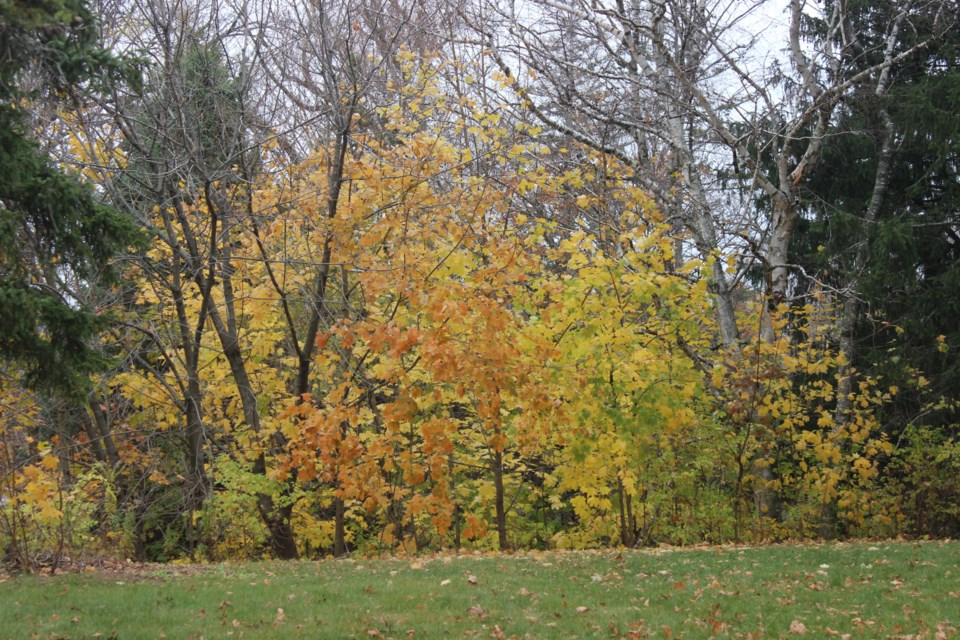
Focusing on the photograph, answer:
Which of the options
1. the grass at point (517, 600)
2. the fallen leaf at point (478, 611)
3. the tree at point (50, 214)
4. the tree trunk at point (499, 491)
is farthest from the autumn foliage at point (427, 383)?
the tree at point (50, 214)

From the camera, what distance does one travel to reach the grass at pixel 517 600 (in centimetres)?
530

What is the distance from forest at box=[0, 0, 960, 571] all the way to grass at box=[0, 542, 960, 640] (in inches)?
48.3

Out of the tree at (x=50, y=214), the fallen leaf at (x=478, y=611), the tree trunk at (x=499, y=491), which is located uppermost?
the tree at (x=50, y=214)

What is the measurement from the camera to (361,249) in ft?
33.5

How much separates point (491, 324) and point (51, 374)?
164 inches

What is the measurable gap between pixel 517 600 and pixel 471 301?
3106 millimetres

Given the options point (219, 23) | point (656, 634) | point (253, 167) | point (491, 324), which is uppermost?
point (219, 23)

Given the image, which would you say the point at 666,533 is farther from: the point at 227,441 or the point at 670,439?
the point at 227,441

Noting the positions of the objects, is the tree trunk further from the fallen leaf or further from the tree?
the tree

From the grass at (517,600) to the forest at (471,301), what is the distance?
123 centimetres

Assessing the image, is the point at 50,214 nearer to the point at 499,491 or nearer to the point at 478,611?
the point at 478,611

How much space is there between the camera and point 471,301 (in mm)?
8203

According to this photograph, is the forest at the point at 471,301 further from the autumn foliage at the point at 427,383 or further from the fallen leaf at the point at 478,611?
the fallen leaf at the point at 478,611

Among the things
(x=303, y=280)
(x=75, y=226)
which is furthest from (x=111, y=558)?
(x=75, y=226)
